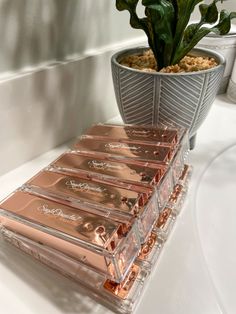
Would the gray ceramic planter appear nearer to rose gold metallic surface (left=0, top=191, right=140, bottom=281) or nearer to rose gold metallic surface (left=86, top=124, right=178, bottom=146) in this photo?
rose gold metallic surface (left=86, top=124, right=178, bottom=146)

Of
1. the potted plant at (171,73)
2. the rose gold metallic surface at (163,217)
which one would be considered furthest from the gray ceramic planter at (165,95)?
the rose gold metallic surface at (163,217)

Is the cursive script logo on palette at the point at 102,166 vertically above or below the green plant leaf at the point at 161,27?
below

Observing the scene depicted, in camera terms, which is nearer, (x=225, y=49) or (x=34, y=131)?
(x=34, y=131)

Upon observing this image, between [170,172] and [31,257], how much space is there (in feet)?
0.40

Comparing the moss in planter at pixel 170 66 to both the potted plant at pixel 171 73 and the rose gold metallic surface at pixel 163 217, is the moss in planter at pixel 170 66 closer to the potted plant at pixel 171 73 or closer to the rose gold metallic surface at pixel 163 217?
the potted plant at pixel 171 73

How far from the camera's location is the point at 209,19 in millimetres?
301

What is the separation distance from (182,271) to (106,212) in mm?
71

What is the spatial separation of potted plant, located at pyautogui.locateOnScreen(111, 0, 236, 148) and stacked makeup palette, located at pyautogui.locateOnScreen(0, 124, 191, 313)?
38 mm

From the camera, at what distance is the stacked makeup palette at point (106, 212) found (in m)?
0.18

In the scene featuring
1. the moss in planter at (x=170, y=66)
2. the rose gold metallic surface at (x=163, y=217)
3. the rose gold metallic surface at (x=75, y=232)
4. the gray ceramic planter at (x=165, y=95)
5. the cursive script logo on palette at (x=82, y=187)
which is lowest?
the rose gold metallic surface at (x=163, y=217)

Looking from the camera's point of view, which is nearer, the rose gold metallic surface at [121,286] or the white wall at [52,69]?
the rose gold metallic surface at [121,286]

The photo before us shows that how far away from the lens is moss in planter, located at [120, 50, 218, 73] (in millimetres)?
311

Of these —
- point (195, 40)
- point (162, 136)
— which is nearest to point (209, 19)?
point (195, 40)

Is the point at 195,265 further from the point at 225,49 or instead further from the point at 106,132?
the point at 225,49
